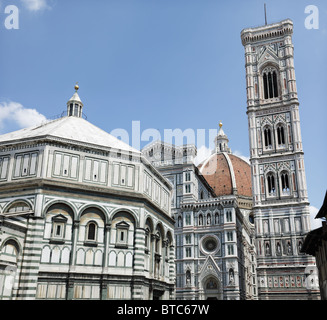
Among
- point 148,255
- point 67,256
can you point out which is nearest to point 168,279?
point 148,255

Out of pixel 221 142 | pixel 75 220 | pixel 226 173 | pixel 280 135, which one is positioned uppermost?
pixel 221 142

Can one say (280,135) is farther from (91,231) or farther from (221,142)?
(221,142)

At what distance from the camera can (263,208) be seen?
50094mm

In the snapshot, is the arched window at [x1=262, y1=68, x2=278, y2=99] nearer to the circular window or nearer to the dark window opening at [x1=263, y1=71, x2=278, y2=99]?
the dark window opening at [x1=263, y1=71, x2=278, y2=99]

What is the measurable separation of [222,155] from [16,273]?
82.2m

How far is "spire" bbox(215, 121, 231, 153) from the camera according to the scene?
338ft

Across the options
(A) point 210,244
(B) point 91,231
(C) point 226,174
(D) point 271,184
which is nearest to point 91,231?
(B) point 91,231

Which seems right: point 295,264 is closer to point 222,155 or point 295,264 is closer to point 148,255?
point 148,255

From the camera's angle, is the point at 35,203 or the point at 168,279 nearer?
the point at 35,203

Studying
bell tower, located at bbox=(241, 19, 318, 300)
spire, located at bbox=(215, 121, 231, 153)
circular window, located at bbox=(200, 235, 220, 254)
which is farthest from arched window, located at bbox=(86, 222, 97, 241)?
spire, located at bbox=(215, 121, 231, 153)

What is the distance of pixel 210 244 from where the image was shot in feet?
164

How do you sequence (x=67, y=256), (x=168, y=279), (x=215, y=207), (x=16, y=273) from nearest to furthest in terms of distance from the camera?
1. (x=16, y=273)
2. (x=67, y=256)
3. (x=168, y=279)
4. (x=215, y=207)

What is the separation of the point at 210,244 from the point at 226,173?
4417 cm

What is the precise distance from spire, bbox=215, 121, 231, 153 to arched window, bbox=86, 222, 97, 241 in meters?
82.3
